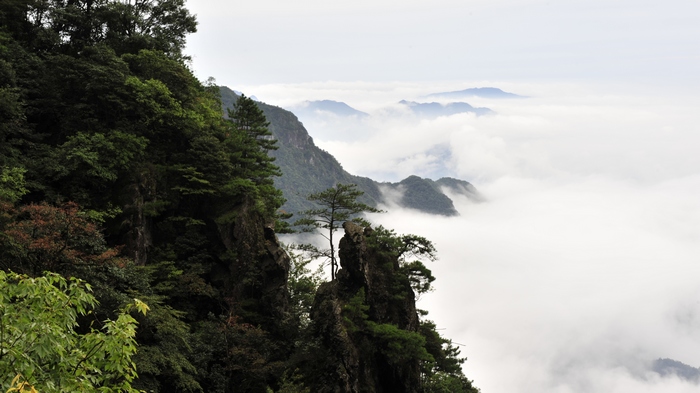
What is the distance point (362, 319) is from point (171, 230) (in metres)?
12.5

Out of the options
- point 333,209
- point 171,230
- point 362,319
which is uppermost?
point 333,209

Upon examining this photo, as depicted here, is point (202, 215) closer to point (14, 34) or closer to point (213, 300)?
point (213, 300)

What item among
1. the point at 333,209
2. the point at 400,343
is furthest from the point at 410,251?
the point at 400,343

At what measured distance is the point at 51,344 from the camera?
6.44 metres

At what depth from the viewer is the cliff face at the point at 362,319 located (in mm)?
22844

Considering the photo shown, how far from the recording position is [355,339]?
24.3 meters

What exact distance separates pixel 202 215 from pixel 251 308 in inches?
260

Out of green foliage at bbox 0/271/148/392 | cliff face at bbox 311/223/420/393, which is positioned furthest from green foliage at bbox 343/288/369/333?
green foliage at bbox 0/271/148/392

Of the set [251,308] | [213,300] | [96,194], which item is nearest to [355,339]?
[251,308]

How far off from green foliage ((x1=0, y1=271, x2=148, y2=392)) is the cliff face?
16.8 m

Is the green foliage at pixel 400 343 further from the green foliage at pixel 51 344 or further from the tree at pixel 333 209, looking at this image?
the green foliage at pixel 51 344

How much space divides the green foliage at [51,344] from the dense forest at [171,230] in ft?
34.7

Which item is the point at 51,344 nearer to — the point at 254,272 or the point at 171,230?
the point at 254,272

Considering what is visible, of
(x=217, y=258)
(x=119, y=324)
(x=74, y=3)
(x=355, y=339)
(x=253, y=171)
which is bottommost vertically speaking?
(x=355, y=339)
